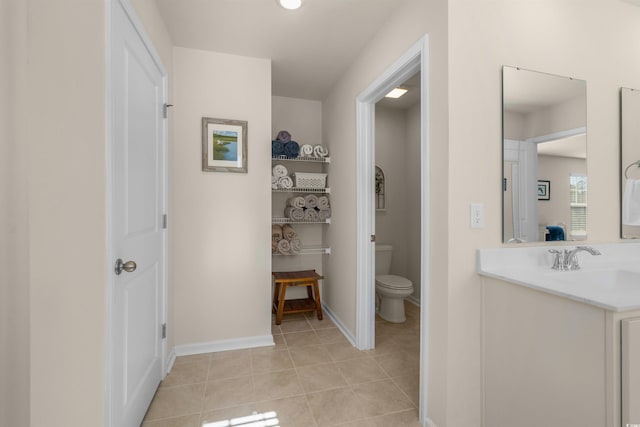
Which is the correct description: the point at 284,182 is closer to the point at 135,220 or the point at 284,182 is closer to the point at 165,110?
the point at 165,110

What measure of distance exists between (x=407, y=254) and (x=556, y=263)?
7.54 feet

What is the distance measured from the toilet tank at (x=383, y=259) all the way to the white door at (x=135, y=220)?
2.25 metres

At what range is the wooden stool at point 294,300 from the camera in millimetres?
2805

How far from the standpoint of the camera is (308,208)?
2.97m

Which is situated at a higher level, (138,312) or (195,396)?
(138,312)

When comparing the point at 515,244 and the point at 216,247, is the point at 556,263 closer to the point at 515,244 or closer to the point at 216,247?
the point at 515,244

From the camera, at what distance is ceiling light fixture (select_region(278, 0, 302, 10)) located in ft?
5.62

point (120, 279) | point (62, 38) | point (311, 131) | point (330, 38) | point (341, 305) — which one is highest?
point (330, 38)

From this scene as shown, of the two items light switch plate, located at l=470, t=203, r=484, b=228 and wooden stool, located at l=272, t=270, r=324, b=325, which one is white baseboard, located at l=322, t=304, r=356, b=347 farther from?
light switch plate, located at l=470, t=203, r=484, b=228

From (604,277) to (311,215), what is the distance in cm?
218

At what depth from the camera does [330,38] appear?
2.14 metres

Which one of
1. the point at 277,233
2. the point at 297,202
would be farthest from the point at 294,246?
the point at 297,202

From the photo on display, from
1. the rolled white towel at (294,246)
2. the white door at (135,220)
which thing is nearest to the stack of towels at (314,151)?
the rolled white towel at (294,246)

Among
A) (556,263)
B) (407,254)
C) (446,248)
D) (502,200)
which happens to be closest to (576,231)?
(556,263)
